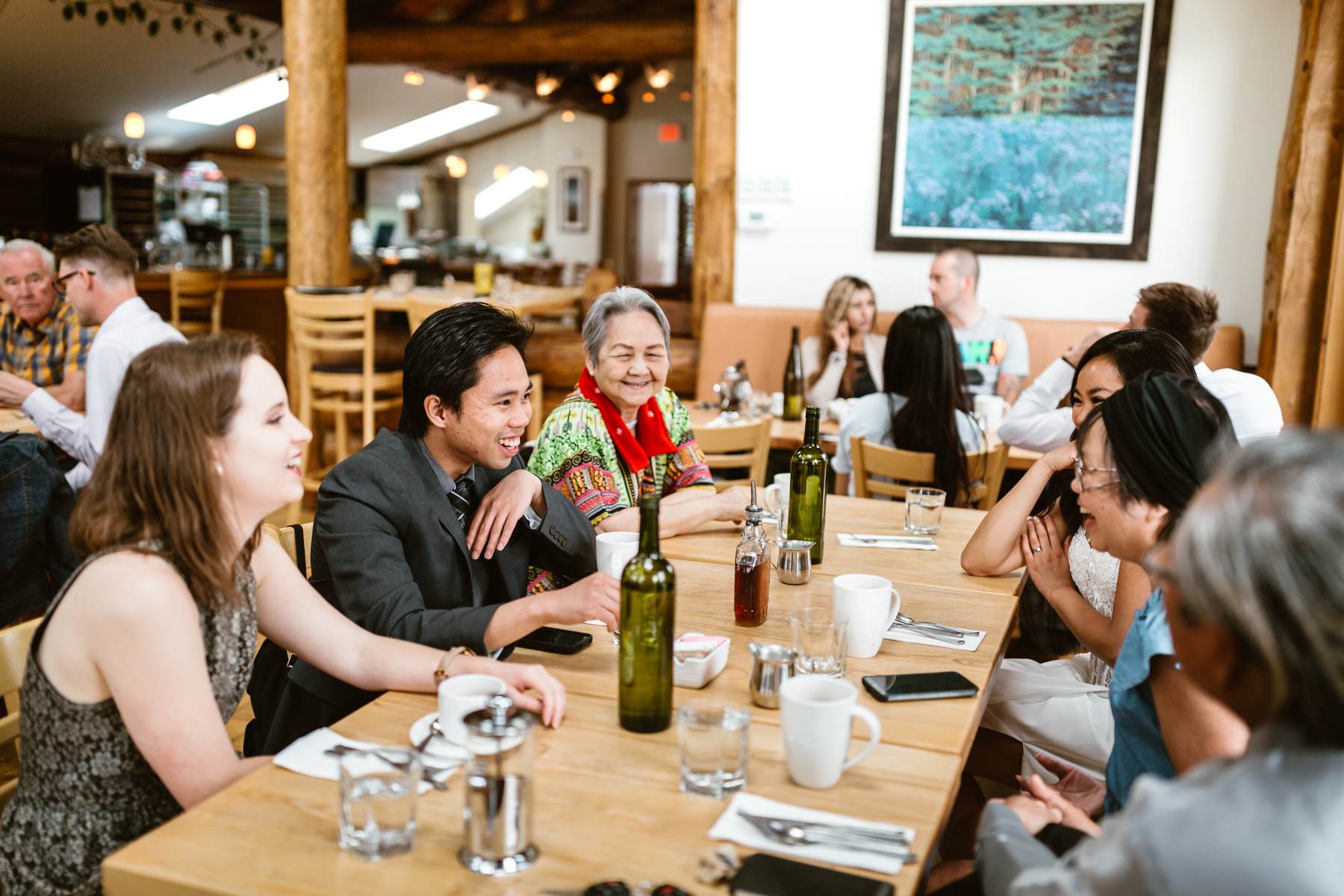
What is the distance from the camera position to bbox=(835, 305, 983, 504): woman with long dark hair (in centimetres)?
334

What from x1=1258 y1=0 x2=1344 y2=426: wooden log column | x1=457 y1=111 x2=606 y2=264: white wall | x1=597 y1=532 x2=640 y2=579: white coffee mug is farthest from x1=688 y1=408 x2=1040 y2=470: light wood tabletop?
x1=457 y1=111 x2=606 y2=264: white wall

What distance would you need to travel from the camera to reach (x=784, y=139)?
19.4 ft

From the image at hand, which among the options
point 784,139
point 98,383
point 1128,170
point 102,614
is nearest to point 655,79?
point 784,139

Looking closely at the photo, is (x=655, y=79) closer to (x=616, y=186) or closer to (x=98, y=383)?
(x=616, y=186)

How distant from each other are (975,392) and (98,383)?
363 cm

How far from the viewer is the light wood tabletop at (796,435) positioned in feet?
12.4

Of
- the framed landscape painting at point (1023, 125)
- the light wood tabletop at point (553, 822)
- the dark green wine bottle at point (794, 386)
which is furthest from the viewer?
the framed landscape painting at point (1023, 125)

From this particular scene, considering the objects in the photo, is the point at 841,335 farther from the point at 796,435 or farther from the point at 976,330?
the point at 796,435

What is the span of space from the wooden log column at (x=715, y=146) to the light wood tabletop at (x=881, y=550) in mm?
3470

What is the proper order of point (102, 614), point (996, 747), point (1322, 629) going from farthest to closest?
point (996, 747)
point (102, 614)
point (1322, 629)

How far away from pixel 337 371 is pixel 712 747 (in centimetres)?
532

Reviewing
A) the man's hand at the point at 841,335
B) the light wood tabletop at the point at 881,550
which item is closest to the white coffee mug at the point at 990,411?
the man's hand at the point at 841,335

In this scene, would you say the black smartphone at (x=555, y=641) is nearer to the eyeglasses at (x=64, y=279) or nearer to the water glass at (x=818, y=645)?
the water glass at (x=818, y=645)

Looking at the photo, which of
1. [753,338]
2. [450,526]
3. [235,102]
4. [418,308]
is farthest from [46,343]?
[235,102]
